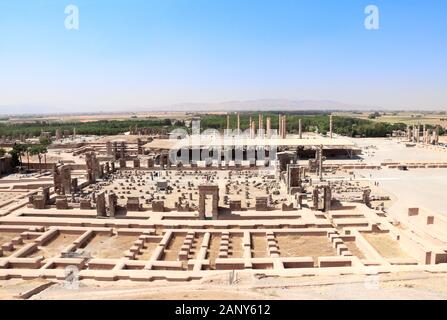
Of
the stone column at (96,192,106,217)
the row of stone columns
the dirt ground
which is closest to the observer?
the dirt ground

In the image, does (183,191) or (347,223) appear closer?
(347,223)

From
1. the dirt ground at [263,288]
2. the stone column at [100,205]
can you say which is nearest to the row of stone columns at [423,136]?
the stone column at [100,205]

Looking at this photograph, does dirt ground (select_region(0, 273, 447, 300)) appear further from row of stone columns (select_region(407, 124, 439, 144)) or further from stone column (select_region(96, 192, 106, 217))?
row of stone columns (select_region(407, 124, 439, 144))

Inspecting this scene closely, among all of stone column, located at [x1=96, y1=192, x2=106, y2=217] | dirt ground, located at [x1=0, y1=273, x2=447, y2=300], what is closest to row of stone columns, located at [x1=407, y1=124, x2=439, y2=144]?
stone column, located at [x1=96, y1=192, x2=106, y2=217]

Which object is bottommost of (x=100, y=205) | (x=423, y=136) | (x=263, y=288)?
(x=263, y=288)

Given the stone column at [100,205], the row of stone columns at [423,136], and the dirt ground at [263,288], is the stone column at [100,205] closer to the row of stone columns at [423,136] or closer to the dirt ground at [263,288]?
the dirt ground at [263,288]

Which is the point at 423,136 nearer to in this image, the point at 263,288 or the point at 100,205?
the point at 100,205

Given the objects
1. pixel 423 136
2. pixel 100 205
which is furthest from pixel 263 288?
pixel 423 136
